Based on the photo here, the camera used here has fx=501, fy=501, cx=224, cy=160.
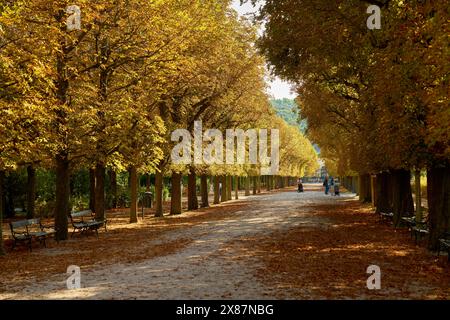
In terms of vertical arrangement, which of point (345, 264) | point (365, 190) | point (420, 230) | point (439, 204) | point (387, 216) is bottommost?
point (345, 264)

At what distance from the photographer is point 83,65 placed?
63.1 ft

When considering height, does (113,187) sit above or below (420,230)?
above

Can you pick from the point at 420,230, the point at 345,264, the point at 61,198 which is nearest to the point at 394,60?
the point at 345,264

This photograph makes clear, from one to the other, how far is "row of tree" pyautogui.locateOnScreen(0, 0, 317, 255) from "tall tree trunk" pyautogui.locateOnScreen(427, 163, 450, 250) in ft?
35.2

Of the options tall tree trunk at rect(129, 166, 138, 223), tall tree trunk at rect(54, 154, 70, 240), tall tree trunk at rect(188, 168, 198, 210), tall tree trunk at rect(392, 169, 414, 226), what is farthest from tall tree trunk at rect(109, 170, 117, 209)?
tall tree trunk at rect(392, 169, 414, 226)

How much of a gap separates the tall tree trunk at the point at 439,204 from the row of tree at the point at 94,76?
10.7 m

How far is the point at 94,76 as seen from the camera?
2209 cm

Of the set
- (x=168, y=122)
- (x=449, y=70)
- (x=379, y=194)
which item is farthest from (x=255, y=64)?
(x=449, y=70)

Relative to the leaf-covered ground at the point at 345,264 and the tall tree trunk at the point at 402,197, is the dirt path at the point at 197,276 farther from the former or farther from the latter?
the tall tree trunk at the point at 402,197

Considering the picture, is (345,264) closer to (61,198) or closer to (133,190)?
(61,198)

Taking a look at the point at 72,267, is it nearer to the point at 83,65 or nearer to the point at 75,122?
the point at 75,122

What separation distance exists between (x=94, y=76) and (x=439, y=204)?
15077 millimetres

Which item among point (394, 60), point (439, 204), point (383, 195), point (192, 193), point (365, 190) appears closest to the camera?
point (394, 60)

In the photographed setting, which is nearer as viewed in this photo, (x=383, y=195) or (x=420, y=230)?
(x=420, y=230)
